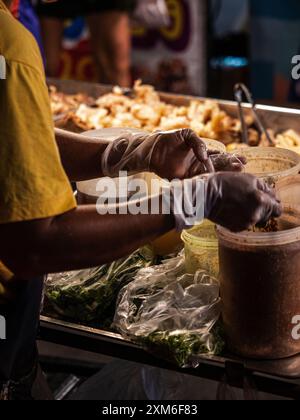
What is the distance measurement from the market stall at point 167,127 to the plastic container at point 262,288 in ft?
0.06

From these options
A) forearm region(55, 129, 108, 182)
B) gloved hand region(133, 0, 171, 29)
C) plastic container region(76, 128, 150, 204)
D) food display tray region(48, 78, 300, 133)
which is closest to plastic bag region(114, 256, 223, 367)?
plastic container region(76, 128, 150, 204)

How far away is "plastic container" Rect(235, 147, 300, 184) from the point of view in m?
2.36

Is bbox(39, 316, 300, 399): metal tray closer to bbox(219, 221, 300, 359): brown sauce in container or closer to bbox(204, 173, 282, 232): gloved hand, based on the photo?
bbox(219, 221, 300, 359): brown sauce in container

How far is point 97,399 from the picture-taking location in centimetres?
276

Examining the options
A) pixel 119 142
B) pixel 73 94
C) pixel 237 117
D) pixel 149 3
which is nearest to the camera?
pixel 119 142

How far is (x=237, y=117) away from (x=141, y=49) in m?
2.88

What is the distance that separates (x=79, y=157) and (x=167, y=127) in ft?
3.99

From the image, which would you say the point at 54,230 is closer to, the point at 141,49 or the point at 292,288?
the point at 292,288

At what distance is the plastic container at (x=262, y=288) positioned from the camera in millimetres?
1877

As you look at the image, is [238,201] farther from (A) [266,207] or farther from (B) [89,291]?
(B) [89,291]

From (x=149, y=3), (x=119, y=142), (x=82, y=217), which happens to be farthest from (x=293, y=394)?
(x=149, y=3)

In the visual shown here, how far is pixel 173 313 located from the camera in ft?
6.94

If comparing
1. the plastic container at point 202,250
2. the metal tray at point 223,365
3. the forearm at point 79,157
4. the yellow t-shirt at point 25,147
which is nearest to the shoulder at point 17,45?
the yellow t-shirt at point 25,147

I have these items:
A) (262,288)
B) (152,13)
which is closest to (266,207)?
(262,288)
